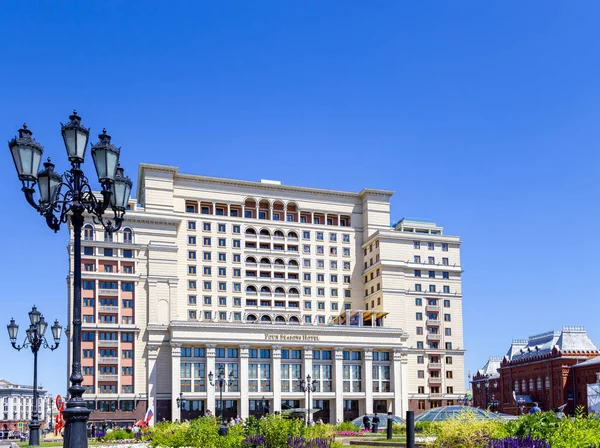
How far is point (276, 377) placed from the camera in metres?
86.2

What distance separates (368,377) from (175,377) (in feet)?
82.1

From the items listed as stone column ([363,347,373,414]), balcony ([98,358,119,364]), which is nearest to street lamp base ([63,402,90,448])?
balcony ([98,358,119,364])

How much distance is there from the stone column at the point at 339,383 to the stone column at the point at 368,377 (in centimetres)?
316

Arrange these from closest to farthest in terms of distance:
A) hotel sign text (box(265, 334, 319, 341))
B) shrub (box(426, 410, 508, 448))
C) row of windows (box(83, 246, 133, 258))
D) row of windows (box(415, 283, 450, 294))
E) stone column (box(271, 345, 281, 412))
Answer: shrub (box(426, 410, 508, 448)) < row of windows (box(83, 246, 133, 258)) < stone column (box(271, 345, 281, 412)) < hotel sign text (box(265, 334, 319, 341)) < row of windows (box(415, 283, 450, 294))

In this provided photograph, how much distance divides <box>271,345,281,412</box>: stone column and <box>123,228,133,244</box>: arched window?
22554 mm

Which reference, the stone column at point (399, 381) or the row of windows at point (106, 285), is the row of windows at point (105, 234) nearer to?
the row of windows at point (106, 285)

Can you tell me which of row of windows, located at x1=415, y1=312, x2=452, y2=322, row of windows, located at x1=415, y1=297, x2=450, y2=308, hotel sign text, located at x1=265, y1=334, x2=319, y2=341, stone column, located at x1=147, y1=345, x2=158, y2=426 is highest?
row of windows, located at x1=415, y1=297, x2=450, y2=308

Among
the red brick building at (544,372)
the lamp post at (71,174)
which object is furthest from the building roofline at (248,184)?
the lamp post at (71,174)

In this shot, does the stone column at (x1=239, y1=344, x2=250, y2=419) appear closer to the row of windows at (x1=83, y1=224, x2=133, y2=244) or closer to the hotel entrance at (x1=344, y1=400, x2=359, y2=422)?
the hotel entrance at (x1=344, y1=400, x2=359, y2=422)

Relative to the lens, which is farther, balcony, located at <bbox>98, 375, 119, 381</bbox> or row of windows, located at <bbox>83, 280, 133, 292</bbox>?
row of windows, located at <bbox>83, 280, 133, 292</bbox>

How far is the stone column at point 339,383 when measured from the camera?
285 feet

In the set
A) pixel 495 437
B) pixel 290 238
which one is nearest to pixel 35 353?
pixel 495 437

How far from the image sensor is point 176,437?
29.6 metres

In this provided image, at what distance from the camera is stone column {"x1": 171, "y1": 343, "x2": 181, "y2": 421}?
8138 centimetres
